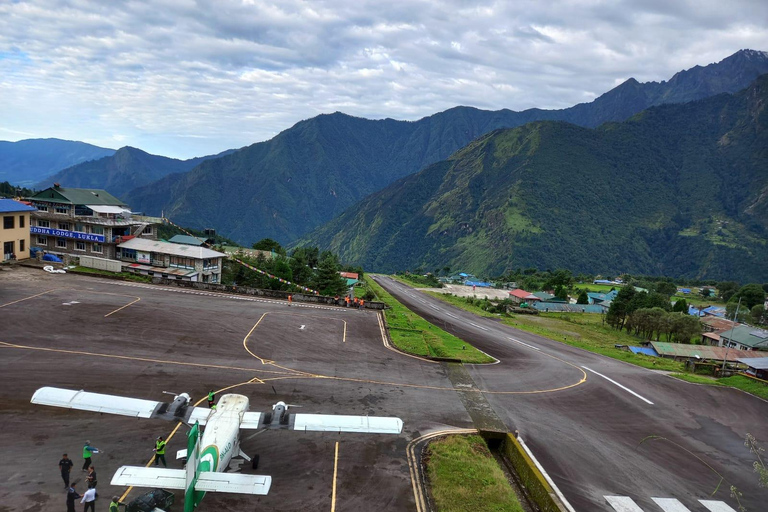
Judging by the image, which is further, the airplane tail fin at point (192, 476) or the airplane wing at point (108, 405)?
the airplane wing at point (108, 405)

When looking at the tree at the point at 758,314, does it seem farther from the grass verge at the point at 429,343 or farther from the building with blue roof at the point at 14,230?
the building with blue roof at the point at 14,230

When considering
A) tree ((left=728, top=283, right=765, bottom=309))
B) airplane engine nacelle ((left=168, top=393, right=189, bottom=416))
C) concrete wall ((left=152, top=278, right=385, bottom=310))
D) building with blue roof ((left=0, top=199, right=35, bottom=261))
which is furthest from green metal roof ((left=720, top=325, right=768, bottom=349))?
building with blue roof ((left=0, top=199, right=35, bottom=261))

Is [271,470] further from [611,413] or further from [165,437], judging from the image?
[611,413]

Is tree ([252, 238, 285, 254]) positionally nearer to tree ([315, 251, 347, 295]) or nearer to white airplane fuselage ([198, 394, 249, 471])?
tree ([315, 251, 347, 295])

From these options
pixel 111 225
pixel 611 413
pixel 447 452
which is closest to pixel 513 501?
pixel 447 452

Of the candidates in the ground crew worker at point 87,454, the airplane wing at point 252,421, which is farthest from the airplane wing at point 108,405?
the airplane wing at point 252,421

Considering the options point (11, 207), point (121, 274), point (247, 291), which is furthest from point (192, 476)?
point (11, 207)
